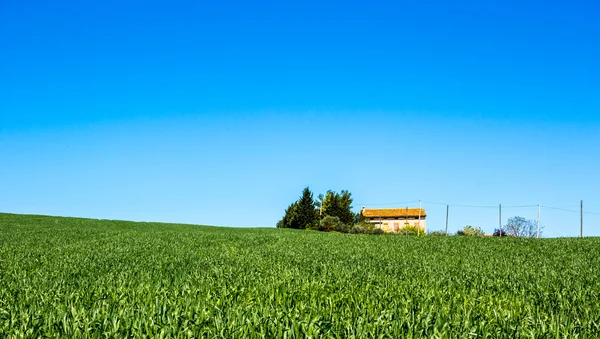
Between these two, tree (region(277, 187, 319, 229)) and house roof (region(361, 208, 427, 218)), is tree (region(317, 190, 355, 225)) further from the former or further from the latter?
house roof (region(361, 208, 427, 218))

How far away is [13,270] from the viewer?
981 centimetres

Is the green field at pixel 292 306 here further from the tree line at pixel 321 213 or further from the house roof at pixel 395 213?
the house roof at pixel 395 213

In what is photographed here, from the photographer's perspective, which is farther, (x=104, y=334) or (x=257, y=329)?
(x=257, y=329)

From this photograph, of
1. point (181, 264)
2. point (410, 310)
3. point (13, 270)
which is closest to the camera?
point (410, 310)

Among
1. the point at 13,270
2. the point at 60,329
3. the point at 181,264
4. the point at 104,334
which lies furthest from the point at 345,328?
the point at 13,270

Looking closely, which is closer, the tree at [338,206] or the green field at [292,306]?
the green field at [292,306]

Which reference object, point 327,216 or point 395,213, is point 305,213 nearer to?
point 327,216

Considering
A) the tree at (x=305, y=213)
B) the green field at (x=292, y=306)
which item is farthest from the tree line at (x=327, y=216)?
the green field at (x=292, y=306)

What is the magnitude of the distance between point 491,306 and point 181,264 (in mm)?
7410

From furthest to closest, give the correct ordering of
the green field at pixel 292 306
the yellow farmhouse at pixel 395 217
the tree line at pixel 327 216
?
the yellow farmhouse at pixel 395 217, the tree line at pixel 327 216, the green field at pixel 292 306

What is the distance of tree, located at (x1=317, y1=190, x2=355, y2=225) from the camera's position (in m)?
81.0

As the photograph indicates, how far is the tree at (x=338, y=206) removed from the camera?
8100 centimetres

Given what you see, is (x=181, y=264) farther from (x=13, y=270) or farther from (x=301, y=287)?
(x=301, y=287)


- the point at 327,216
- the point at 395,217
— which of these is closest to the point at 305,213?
the point at 327,216
